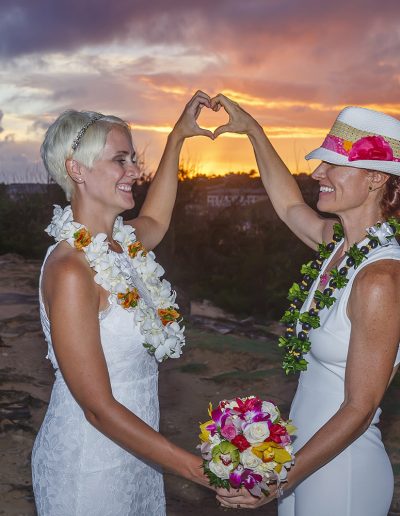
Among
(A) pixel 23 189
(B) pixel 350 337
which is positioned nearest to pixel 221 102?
(B) pixel 350 337

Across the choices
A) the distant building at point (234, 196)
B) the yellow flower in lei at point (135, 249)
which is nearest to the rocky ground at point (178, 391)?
the yellow flower in lei at point (135, 249)

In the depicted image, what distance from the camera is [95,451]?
10.1 ft

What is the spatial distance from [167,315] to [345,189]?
37.2 inches

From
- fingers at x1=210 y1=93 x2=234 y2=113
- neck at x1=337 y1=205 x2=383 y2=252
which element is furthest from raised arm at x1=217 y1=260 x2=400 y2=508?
fingers at x1=210 y1=93 x2=234 y2=113

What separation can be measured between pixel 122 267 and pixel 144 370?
1.47 feet

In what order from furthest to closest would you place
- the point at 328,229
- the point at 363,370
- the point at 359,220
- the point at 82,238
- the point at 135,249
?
the point at 328,229
the point at 135,249
the point at 359,220
the point at 82,238
the point at 363,370

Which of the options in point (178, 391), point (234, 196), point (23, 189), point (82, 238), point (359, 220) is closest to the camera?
point (82, 238)

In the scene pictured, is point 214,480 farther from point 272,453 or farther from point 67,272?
point 67,272

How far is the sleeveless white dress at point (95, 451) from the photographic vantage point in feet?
9.98

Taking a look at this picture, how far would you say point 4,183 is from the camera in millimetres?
24844

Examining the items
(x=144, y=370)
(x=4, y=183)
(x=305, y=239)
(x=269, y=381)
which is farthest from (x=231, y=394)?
(x=4, y=183)

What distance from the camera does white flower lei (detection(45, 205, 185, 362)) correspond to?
9.80ft

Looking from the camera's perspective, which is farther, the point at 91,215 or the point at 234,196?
the point at 234,196

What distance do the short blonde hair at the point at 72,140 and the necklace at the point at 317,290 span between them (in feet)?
3.55
